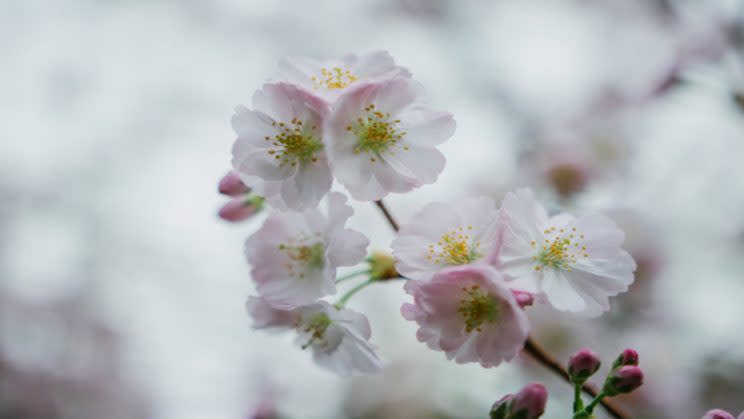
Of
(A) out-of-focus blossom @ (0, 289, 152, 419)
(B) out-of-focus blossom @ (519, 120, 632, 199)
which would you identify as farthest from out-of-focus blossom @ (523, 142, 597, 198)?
(A) out-of-focus blossom @ (0, 289, 152, 419)

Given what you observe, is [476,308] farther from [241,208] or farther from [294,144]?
[241,208]

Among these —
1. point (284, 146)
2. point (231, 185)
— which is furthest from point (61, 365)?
point (284, 146)

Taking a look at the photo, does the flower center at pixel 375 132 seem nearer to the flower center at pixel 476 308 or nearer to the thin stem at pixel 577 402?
the flower center at pixel 476 308

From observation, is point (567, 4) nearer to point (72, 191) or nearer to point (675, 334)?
point (675, 334)

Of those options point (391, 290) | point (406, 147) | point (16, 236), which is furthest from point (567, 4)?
point (16, 236)

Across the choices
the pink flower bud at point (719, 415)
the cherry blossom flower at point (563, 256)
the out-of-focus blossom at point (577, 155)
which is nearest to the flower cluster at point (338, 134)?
the cherry blossom flower at point (563, 256)

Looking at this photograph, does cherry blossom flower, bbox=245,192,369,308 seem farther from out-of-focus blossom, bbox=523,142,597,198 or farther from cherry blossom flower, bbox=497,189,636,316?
out-of-focus blossom, bbox=523,142,597,198
